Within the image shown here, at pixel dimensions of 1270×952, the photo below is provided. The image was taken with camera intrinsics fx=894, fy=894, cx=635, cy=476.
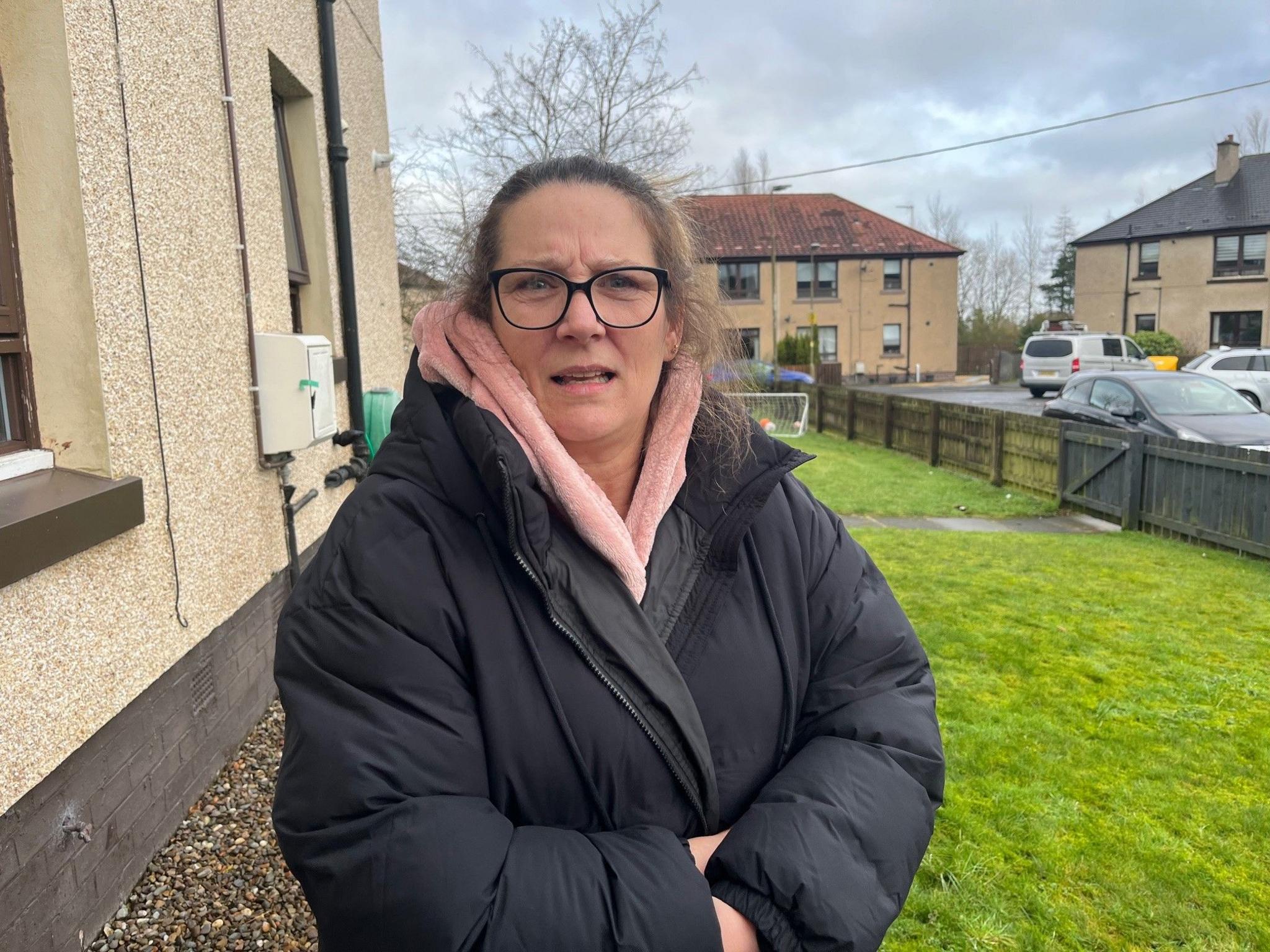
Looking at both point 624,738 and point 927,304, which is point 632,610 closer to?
point 624,738

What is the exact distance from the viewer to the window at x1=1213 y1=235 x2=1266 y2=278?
3747 centimetres

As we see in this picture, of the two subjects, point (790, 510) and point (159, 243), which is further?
point (159, 243)

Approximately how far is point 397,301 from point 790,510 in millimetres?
7161

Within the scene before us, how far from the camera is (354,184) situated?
262 inches

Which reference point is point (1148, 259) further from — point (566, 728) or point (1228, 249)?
point (566, 728)

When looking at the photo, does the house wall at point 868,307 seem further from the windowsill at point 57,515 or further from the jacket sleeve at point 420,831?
the jacket sleeve at point 420,831

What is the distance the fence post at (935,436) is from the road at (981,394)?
6492mm

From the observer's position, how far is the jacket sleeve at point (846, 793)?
1376mm

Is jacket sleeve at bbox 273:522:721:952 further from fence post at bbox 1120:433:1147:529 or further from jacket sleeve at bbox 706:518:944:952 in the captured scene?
fence post at bbox 1120:433:1147:529

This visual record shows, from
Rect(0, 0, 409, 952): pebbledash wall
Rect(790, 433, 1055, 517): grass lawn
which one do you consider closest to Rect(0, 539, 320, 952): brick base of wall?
Rect(0, 0, 409, 952): pebbledash wall

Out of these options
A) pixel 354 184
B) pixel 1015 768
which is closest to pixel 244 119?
pixel 354 184

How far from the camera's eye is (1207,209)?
1549 inches

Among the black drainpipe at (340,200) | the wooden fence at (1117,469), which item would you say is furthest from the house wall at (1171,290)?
the black drainpipe at (340,200)

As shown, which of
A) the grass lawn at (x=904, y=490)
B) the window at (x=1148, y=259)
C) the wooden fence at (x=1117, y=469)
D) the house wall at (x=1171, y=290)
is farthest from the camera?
the window at (x=1148, y=259)
